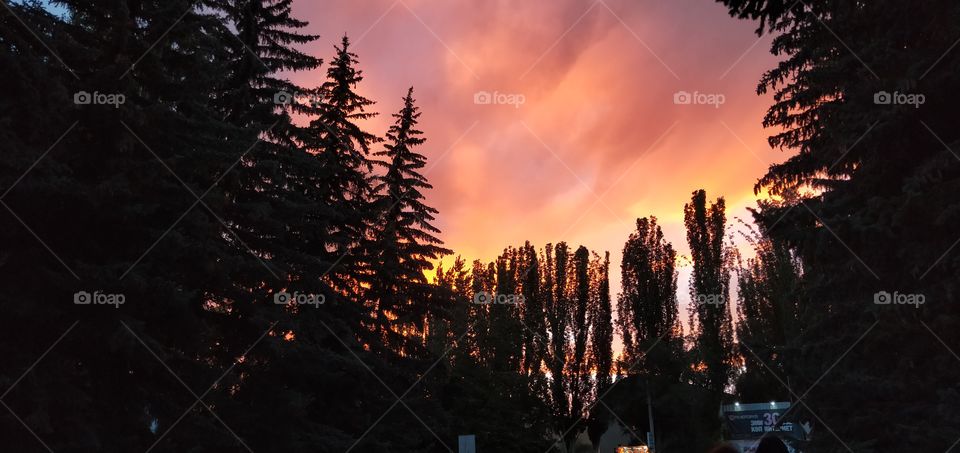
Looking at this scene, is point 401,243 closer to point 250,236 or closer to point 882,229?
point 250,236

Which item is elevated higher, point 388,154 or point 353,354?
point 388,154

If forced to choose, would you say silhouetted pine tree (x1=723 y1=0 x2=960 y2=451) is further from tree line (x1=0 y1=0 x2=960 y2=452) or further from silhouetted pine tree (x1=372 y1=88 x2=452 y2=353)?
silhouetted pine tree (x1=372 y1=88 x2=452 y2=353)

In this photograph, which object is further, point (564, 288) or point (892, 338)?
point (564, 288)

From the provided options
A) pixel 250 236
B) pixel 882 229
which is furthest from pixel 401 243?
pixel 882 229

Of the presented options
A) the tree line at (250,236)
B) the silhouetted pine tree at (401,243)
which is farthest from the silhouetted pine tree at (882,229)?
the silhouetted pine tree at (401,243)

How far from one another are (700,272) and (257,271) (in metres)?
39.1

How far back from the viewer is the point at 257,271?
1405 cm

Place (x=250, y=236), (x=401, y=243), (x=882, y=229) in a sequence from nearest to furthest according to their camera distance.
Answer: (x=882, y=229), (x=250, y=236), (x=401, y=243)

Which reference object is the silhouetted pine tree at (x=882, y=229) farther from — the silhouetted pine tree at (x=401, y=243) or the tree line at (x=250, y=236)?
the silhouetted pine tree at (x=401, y=243)

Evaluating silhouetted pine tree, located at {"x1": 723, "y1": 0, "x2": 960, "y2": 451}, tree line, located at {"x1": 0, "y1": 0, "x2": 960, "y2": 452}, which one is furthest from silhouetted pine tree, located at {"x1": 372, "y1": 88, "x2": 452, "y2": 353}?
silhouetted pine tree, located at {"x1": 723, "y1": 0, "x2": 960, "y2": 451}

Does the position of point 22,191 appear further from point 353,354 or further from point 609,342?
point 609,342

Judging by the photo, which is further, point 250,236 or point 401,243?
point 401,243

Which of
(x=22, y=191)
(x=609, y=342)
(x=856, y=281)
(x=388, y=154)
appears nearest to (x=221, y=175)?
(x=22, y=191)

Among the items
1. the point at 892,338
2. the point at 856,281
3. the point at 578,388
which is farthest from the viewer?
Answer: the point at 578,388
